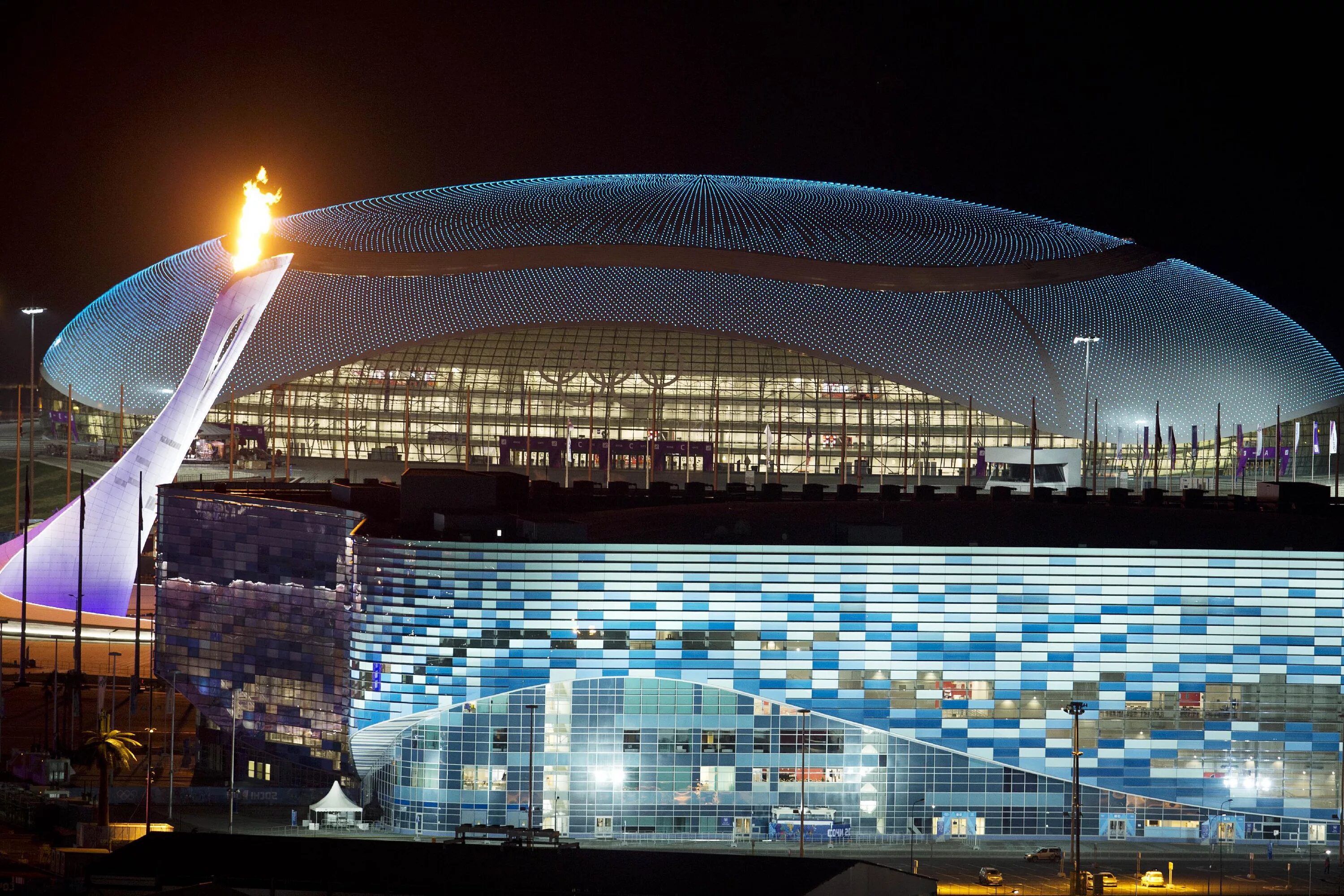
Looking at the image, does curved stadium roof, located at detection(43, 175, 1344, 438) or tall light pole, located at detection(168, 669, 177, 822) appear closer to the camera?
tall light pole, located at detection(168, 669, 177, 822)

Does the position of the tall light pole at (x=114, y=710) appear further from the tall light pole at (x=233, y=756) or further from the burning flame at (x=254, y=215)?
the burning flame at (x=254, y=215)

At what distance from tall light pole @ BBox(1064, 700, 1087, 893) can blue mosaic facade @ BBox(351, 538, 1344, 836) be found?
32.6 inches

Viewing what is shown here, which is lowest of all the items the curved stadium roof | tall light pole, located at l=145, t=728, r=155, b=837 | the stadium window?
tall light pole, located at l=145, t=728, r=155, b=837

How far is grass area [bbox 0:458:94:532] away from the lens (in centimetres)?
9862

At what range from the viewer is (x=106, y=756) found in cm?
3675

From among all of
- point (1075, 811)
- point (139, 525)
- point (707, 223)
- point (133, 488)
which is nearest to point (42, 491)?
point (707, 223)

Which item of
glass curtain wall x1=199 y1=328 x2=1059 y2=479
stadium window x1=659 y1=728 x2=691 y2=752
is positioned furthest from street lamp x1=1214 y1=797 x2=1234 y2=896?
glass curtain wall x1=199 y1=328 x2=1059 y2=479

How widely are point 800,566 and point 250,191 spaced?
19.5m

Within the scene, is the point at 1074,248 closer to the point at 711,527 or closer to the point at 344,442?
the point at 344,442

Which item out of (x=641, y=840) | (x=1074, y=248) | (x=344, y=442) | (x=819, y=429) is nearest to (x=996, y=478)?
(x=819, y=429)

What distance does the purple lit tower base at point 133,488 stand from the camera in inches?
2105

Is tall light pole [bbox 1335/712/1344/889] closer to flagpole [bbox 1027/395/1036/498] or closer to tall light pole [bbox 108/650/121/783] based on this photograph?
flagpole [bbox 1027/395/1036/498]

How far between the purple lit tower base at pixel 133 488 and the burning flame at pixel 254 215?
6.11 m

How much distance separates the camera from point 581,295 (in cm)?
8475
